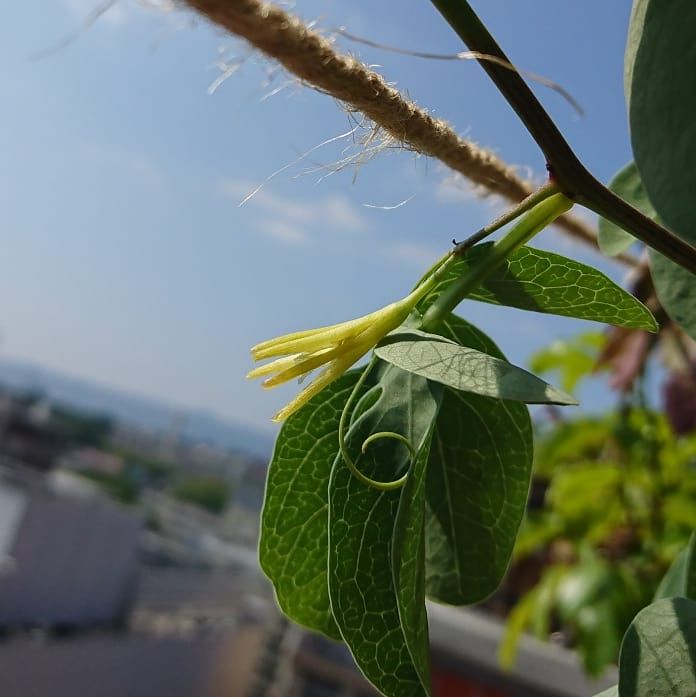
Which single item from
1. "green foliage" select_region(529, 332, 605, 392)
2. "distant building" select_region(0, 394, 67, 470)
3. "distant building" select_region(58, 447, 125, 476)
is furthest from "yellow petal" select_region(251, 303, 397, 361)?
"distant building" select_region(58, 447, 125, 476)

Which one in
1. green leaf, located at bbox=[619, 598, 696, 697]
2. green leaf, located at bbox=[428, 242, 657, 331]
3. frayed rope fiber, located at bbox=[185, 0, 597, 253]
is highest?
frayed rope fiber, located at bbox=[185, 0, 597, 253]

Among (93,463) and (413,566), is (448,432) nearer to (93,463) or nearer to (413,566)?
(413,566)

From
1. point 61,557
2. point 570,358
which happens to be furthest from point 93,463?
point 570,358

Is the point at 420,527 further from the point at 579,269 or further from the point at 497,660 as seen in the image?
the point at 497,660

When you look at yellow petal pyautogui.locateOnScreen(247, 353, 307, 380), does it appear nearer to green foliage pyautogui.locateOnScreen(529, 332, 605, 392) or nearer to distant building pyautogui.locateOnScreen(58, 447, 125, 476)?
green foliage pyautogui.locateOnScreen(529, 332, 605, 392)

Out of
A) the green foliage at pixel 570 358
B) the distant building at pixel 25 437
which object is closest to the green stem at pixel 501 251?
the green foliage at pixel 570 358

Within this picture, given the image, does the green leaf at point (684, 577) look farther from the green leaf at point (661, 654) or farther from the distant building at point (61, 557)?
the distant building at point (61, 557)

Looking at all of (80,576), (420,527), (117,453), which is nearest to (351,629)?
(420,527)
